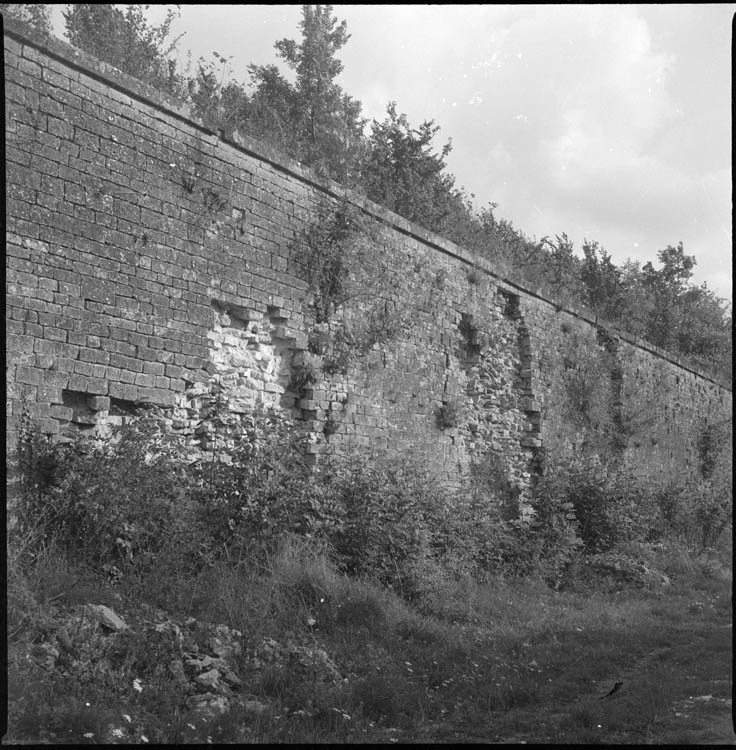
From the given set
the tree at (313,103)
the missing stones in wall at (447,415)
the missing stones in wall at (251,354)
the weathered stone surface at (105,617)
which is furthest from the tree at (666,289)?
the weathered stone surface at (105,617)

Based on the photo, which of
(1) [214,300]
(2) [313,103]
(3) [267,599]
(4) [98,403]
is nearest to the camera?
(3) [267,599]

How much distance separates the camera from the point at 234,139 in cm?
866

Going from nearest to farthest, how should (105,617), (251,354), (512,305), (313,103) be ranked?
(105,617) < (251,354) < (512,305) < (313,103)

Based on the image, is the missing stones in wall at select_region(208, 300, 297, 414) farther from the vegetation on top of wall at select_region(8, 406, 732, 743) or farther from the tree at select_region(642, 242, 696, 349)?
the tree at select_region(642, 242, 696, 349)

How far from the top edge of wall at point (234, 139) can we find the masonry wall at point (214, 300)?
2 centimetres

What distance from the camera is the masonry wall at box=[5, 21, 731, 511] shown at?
676 centimetres

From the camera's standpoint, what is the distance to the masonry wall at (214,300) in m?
6.76

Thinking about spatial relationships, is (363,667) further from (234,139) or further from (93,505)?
(234,139)

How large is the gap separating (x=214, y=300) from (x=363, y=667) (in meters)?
4.05

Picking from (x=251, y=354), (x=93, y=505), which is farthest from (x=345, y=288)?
(x=93, y=505)

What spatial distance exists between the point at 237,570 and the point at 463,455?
5692 millimetres

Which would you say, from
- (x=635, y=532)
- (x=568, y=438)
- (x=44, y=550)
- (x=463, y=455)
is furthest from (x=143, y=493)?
(x=568, y=438)

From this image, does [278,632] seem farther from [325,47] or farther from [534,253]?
[534,253]

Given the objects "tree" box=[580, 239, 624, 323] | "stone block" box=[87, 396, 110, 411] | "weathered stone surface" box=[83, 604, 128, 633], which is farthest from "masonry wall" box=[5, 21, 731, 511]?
"tree" box=[580, 239, 624, 323]
